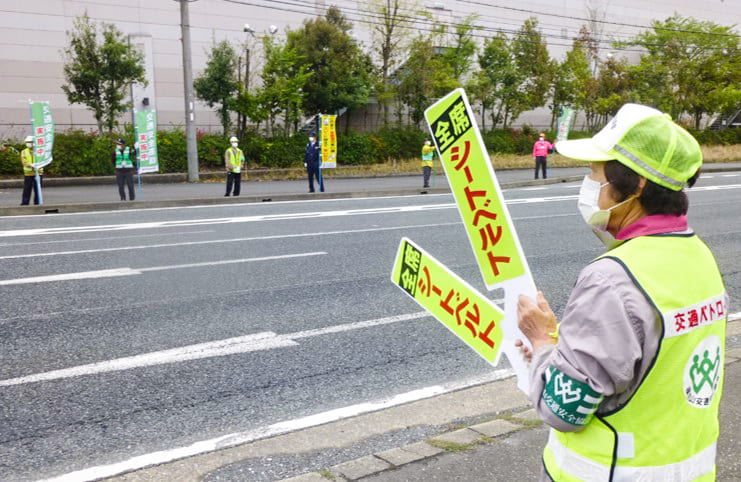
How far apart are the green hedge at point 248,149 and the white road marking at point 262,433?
24.4 meters

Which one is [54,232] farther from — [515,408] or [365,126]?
[365,126]

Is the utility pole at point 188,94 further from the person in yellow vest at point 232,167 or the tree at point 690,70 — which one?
the tree at point 690,70

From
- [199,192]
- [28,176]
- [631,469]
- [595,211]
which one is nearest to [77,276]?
[595,211]

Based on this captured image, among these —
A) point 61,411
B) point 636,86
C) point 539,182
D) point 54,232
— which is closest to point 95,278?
point 61,411

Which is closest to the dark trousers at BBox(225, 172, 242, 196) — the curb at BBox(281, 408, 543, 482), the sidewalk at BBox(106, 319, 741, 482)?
the sidewalk at BBox(106, 319, 741, 482)

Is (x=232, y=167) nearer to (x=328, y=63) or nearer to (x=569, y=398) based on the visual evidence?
(x=328, y=63)

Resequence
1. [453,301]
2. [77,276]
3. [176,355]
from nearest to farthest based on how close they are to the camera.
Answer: [453,301] → [176,355] → [77,276]

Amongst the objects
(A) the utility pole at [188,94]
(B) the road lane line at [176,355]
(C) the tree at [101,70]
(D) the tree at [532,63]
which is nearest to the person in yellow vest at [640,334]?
(B) the road lane line at [176,355]

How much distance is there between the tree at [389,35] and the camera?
120 ft

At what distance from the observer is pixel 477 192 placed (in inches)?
89.4

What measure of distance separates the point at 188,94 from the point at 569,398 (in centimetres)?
2368

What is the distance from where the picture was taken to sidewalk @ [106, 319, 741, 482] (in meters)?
3.42

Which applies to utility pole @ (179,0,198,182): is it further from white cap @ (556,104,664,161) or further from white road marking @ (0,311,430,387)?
white cap @ (556,104,664,161)

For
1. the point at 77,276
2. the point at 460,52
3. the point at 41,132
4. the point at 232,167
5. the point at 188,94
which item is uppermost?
the point at 460,52
